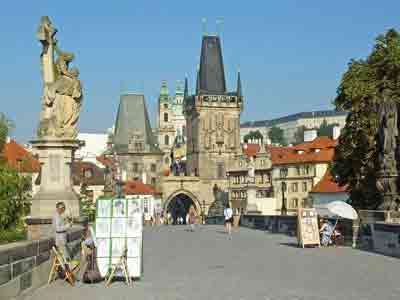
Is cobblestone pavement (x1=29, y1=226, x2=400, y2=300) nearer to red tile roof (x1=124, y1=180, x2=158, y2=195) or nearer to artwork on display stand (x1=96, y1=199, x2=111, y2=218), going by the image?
artwork on display stand (x1=96, y1=199, x2=111, y2=218)

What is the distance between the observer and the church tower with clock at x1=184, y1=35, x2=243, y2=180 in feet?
433

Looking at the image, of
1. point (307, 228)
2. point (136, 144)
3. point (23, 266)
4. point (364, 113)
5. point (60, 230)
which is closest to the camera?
point (23, 266)

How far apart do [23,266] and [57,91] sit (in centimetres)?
834

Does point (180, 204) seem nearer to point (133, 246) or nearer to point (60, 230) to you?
point (133, 246)

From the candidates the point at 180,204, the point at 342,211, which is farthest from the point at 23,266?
the point at 180,204

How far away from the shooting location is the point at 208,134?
133875mm

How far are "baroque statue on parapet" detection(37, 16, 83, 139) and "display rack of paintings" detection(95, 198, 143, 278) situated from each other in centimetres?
543

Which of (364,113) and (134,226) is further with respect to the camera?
(364,113)

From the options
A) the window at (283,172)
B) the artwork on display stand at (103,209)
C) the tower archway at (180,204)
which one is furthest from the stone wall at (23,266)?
the tower archway at (180,204)

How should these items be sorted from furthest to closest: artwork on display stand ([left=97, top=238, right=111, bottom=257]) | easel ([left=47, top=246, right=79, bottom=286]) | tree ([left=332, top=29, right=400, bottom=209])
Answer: tree ([left=332, top=29, right=400, bottom=209]) < artwork on display stand ([left=97, top=238, right=111, bottom=257]) < easel ([left=47, top=246, right=79, bottom=286])

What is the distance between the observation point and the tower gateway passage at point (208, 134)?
129875 millimetres

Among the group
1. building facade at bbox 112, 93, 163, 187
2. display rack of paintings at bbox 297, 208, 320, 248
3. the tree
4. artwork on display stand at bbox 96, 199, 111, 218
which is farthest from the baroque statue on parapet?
building facade at bbox 112, 93, 163, 187

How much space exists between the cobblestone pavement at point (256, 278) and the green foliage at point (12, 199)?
159 inches

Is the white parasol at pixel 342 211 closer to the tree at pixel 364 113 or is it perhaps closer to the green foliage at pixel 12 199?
the green foliage at pixel 12 199
